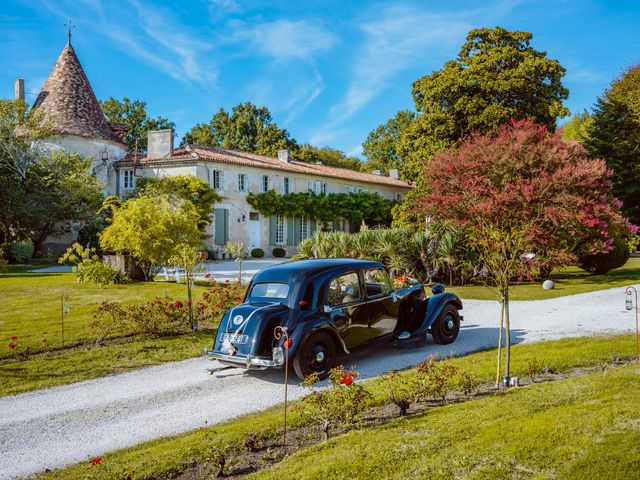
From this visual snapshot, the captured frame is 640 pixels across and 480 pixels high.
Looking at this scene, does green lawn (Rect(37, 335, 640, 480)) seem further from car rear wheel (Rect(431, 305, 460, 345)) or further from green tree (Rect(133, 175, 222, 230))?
green tree (Rect(133, 175, 222, 230))

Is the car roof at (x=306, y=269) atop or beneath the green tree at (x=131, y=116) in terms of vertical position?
beneath

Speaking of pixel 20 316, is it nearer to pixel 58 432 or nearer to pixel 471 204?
pixel 58 432

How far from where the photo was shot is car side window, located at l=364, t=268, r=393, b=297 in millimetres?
7915

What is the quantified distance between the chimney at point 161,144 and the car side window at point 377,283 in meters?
26.3

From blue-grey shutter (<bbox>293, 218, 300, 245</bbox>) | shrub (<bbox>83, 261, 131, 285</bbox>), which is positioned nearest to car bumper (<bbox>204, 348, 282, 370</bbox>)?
shrub (<bbox>83, 261, 131, 285</bbox>)

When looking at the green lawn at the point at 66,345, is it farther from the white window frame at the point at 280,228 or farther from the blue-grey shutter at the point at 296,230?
the blue-grey shutter at the point at 296,230

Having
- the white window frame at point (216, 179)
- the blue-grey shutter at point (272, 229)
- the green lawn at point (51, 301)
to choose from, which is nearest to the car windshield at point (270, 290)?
the green lawn at point (51, 301)

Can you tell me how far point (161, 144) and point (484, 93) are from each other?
19.6 m

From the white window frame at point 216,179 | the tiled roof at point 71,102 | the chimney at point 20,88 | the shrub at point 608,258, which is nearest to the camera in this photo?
the shrub at point 608,258

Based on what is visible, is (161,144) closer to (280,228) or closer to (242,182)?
(242,182)

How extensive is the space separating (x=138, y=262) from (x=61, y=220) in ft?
48.4

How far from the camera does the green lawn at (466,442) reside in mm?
3830

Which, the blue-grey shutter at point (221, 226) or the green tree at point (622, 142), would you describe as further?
the green tree at point (622, 142)

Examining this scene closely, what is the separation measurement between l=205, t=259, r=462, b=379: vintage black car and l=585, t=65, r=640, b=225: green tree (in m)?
31.8
